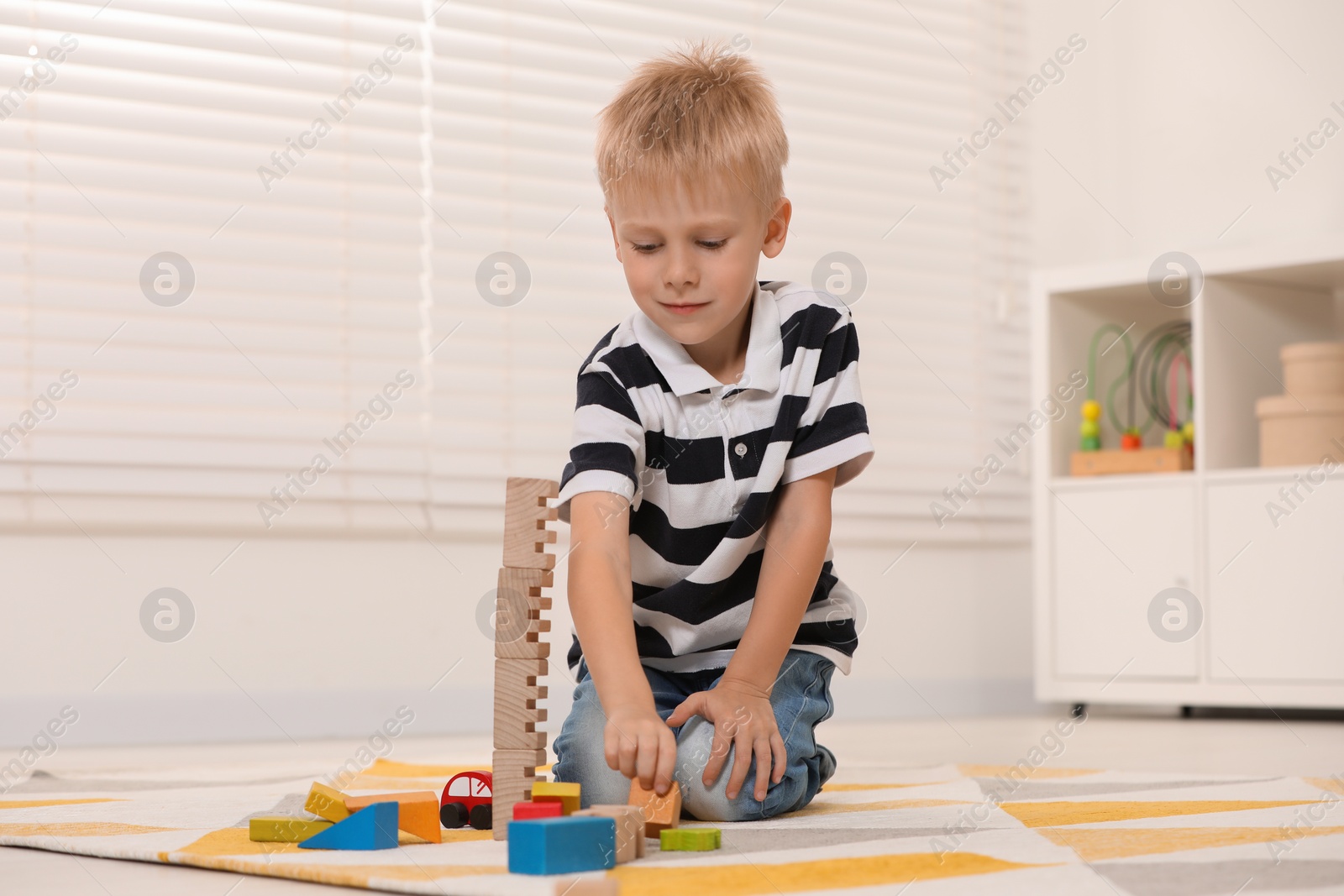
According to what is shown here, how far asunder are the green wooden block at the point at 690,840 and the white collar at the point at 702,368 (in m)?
0.35

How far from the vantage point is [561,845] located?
66 centimetres

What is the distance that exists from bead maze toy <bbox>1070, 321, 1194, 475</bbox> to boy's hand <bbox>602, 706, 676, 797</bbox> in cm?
145

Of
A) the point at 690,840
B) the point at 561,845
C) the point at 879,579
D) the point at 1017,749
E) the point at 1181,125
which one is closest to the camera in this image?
the point at 561,845

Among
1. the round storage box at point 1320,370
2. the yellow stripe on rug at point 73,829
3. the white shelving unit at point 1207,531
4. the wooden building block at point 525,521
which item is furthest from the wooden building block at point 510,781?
the round storage box at point 1320,370

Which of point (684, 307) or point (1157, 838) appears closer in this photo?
point (1157, 838)

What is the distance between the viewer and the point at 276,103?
1876mm

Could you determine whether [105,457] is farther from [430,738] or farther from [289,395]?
[430,738]

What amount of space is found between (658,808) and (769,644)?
0.53 feet

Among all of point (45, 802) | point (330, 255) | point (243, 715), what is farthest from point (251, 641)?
point (45, 802)

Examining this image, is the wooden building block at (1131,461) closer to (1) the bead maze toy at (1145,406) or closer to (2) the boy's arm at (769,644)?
(1) the bead maze toy at (1145,406)

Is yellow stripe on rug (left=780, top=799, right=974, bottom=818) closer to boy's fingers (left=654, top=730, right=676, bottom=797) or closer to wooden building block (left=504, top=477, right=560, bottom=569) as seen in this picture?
boy's fingers (left=654, top=730, right=676, bottom=797)

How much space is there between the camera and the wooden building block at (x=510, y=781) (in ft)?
2.63

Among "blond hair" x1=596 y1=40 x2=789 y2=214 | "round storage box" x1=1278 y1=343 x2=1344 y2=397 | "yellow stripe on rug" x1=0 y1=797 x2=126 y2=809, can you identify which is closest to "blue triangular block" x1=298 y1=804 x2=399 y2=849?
"yellow stripe on rug" x1=0 y1=797 x2=126 y2=809

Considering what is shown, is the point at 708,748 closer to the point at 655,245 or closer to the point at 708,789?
the point at 708,789
